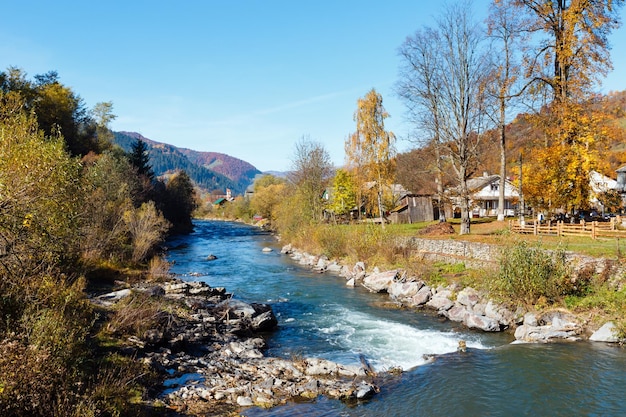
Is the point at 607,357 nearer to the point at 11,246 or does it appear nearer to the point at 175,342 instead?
the point at 175,342

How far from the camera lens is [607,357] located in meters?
13.3

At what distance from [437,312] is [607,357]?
6978 millimetres

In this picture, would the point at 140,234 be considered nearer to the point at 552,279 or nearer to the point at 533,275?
the point at 533,275

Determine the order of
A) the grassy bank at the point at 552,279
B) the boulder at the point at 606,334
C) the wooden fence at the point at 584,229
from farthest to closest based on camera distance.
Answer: the wooden fence at the point at 584,229 < the grassy bank at the point at 552,279 < the boulder at the point at 606,334

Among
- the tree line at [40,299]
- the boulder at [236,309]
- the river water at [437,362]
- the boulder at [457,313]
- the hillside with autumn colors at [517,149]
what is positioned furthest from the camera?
the hillside with autumn colors at [517,149]

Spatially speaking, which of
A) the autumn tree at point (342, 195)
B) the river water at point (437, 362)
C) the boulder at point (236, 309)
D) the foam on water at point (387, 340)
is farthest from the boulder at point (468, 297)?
the autumn tree at point (342, 195)

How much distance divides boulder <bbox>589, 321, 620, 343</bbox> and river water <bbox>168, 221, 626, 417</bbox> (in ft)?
1.42

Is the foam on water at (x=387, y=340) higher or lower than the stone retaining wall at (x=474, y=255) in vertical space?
lower

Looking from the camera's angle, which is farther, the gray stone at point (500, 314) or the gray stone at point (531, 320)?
the gray stone at point (500, 314)

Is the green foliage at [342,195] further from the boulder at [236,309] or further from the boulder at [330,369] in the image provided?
the boulder at [330,369]

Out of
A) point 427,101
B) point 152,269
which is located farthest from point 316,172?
point 152,269

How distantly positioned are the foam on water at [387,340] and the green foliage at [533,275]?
2.90 m

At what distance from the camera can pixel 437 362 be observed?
13703 millimetres

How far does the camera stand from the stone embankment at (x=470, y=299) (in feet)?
50.4
